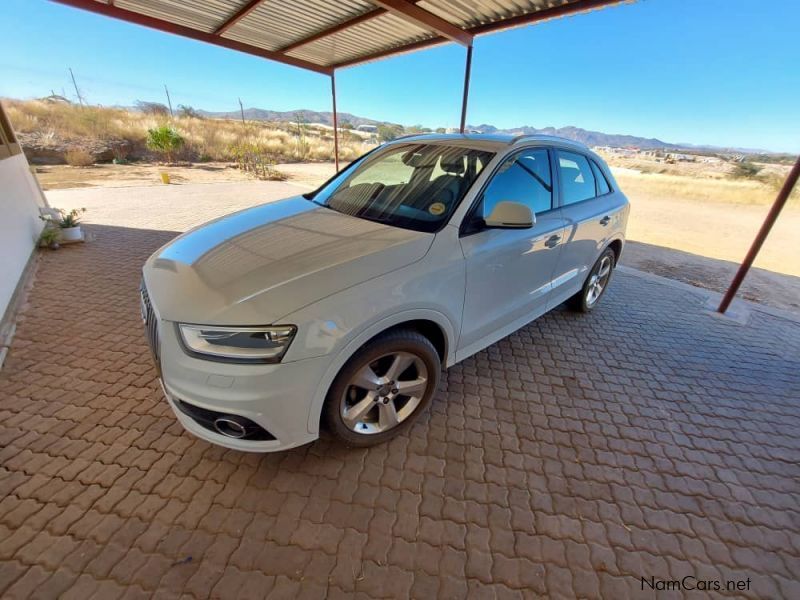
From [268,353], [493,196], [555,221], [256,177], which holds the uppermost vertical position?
[493,196]

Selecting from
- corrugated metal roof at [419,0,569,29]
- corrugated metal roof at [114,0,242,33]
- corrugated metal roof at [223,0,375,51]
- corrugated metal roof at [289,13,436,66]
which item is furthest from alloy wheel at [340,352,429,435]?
corrugated metal roof at [114,0,242,33]

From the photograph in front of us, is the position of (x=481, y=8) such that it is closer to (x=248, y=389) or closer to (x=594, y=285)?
(x=594, y=285)

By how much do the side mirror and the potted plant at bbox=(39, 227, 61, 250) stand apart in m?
6.40

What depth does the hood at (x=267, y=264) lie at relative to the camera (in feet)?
4.96

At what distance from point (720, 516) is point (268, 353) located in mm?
2481

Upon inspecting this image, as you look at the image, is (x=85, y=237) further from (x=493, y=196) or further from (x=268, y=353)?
(x=493, y=196)

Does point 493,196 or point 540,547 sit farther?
point 493,196

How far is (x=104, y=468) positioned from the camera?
1867mm

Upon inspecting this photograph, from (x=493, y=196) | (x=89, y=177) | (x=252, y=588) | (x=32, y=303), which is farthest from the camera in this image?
(x=89, y=177)

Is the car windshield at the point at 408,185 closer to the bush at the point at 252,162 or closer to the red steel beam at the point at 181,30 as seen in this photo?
the red steel beam at the point at 181,30

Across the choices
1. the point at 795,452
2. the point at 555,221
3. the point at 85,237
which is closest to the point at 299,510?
the point at 555,221

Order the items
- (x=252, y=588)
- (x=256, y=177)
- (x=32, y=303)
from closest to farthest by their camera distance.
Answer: (x=252, y=588) → (x=32, y=303) → (x=256, y=177)

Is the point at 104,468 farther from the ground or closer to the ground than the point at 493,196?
closer to the ground

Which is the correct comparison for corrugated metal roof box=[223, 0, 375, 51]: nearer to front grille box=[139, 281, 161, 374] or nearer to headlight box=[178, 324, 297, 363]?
front grille box=[139, 281, 161, 374]
